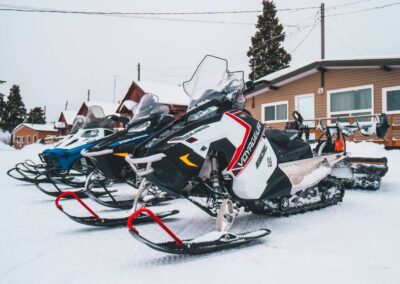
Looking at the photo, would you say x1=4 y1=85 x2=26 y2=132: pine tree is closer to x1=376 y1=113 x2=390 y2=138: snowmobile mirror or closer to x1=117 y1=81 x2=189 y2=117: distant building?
x1=117 y1=81 x2=189 y2=117: distant building

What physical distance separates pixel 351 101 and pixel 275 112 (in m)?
3.52

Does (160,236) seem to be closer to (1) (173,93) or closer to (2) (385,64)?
(2) (385,64)

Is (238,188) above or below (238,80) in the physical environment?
below

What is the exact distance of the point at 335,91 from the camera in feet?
41.1

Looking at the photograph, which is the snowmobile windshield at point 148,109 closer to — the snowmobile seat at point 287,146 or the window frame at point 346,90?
the snowmobile seat at point 287,146

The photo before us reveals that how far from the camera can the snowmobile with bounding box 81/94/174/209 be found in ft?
14.1

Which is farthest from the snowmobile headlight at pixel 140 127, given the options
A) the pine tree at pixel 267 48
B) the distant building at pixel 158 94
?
the pine tree at pixel 267 48

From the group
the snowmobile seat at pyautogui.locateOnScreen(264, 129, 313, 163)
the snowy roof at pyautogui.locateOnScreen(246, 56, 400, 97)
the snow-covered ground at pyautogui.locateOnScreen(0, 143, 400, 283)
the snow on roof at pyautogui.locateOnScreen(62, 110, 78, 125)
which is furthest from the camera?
the snow on roof at pyautogui.locateOnScreen(62, 110, 78, 125)

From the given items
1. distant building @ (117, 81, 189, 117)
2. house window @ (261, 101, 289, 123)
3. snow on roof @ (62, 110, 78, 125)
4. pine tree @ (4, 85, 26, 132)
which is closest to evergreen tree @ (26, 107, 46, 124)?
pine tree @ (4, 85, 26, 132)

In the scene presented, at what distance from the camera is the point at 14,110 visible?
4997cm

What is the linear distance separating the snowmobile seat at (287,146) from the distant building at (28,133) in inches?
1813

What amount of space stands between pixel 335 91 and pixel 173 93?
14553mm

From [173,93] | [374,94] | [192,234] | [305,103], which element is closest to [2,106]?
[173,93]

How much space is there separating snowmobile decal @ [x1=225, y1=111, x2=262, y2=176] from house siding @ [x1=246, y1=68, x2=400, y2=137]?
379 inches
